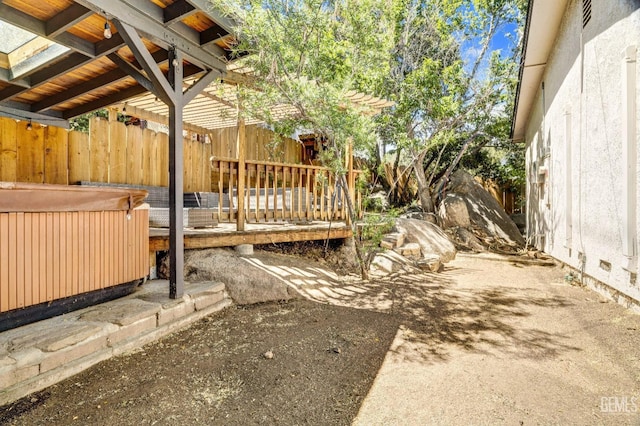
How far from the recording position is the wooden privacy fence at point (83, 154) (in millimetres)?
4590

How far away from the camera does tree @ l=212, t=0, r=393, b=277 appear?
4.26 m

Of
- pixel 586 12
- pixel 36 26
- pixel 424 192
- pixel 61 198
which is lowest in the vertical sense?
pixel 61 198

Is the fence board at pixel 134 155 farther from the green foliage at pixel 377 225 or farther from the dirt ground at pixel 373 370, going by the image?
the green foliage at pixel 377 225

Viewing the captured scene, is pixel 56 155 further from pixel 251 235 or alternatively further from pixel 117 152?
pixel 251 235

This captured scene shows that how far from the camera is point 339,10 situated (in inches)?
221

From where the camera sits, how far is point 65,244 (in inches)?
113

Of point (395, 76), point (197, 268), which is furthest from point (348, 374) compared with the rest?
point (395, 76)

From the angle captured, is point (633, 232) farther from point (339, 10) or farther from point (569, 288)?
point (339, 10)

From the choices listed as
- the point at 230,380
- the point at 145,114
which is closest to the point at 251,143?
the point at 145,114

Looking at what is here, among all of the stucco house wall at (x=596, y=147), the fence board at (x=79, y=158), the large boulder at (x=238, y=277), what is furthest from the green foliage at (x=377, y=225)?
the fence board at (x=79, y=158)

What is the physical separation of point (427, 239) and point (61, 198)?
696 centimetres

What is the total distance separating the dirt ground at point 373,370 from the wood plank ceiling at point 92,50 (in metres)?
2.73

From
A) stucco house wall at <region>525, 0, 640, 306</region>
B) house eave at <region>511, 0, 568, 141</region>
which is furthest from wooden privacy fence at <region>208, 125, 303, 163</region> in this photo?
stucco house wall at <region>525, 0, 640, 306</region>

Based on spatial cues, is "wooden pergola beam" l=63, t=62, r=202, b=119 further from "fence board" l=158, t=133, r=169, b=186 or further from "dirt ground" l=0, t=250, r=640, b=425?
"dirt ground" l=0, t=250, r=640, b=425
